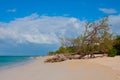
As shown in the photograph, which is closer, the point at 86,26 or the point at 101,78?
the point at 101,78

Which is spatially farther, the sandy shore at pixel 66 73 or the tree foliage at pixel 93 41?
the tree foliage at pixel 93 41

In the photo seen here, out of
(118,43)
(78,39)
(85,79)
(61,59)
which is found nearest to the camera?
(85,79)

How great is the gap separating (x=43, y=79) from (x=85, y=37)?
24.3m

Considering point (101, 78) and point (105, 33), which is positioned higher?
point (105, 33)

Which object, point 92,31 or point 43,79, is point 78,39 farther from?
point 43,79

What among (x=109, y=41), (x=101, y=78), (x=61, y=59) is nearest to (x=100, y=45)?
(x=109, y=41)

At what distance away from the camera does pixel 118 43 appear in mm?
42469

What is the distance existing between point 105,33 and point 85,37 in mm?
3021

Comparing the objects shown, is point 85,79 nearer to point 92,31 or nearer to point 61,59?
point 61,59

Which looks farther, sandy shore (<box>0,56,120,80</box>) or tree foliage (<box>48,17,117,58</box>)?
tree foliage (<box>48,17,117,58</box>)

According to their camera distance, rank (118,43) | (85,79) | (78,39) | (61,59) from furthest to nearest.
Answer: (118,43), (78,39), (61,59), (85,79)

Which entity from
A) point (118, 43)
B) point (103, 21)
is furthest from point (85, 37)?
point (118, 43)

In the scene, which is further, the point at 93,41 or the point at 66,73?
the point at 93,41

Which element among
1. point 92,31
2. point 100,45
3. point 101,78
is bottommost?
point 101,78
